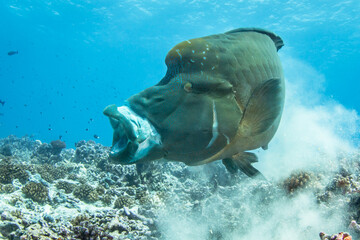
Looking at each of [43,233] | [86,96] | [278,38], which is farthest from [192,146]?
[86,96]

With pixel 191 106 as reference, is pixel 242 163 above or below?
below

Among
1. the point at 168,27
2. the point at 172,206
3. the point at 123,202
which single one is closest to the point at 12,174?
the point at 123,202

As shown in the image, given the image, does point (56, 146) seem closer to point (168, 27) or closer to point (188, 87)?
point (188, 87)

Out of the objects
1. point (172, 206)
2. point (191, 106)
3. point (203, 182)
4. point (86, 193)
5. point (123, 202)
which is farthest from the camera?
point (203, 182)

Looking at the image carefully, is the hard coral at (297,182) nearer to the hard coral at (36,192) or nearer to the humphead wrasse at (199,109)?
the humphead wrasse at (199,109)

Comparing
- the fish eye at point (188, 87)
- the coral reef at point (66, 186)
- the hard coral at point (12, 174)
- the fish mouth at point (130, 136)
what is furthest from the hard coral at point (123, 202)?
the fish eye at point (188, 87)

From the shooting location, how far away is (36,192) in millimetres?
6062

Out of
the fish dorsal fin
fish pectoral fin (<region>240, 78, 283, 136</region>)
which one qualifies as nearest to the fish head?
fish pectoral fin (<region>240, 78, 283, 136</region>)

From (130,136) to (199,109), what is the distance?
0.58m

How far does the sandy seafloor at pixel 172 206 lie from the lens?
4.40 m

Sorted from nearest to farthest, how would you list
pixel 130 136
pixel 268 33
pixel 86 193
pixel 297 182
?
1. pixel 130 136
2. pixel 268 33
3. pixel 297 182
4. pixel 86 193

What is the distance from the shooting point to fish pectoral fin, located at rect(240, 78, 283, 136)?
1945 mm

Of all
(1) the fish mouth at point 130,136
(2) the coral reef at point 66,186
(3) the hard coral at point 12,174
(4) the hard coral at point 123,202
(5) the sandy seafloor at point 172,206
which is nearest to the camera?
(1) the fish mouth at point 130,136

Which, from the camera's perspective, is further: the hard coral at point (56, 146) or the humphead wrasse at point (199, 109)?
the hard coral at point (56, 146)
